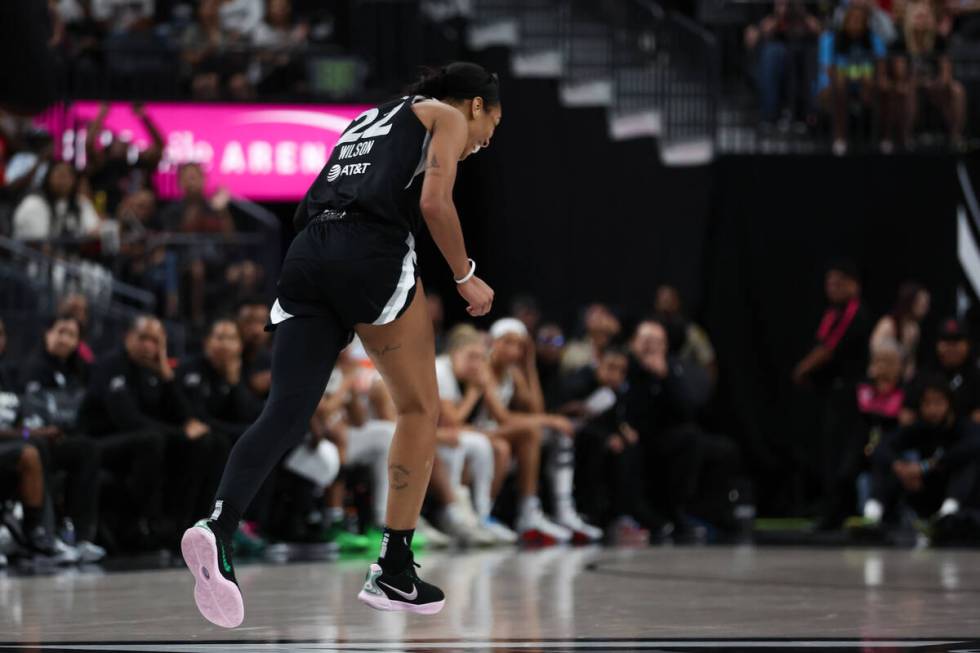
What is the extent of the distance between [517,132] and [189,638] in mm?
12093

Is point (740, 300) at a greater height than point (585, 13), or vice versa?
point (585, 13)

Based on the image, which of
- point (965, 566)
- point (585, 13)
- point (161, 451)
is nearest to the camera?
point (965, 566)

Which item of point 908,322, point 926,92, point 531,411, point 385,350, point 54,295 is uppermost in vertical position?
point 926,92

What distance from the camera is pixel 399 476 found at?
5910mm

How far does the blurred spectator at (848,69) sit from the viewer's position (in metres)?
16.0

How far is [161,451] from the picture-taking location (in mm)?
10773

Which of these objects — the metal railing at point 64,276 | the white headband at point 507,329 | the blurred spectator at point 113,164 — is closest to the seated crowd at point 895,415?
the white headband at point 507,329

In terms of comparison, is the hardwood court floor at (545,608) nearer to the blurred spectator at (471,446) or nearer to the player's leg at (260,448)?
the player's leg at (260,448)

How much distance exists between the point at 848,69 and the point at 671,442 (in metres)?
4.40

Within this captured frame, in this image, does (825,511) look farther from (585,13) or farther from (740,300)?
(585,13)

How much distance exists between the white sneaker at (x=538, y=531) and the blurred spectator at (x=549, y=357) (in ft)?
4.61

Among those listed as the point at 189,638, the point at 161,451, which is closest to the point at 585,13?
the point at 161,451

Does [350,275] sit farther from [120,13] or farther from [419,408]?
[120,13]

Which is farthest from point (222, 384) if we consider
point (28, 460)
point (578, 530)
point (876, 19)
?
point (876, 19)
